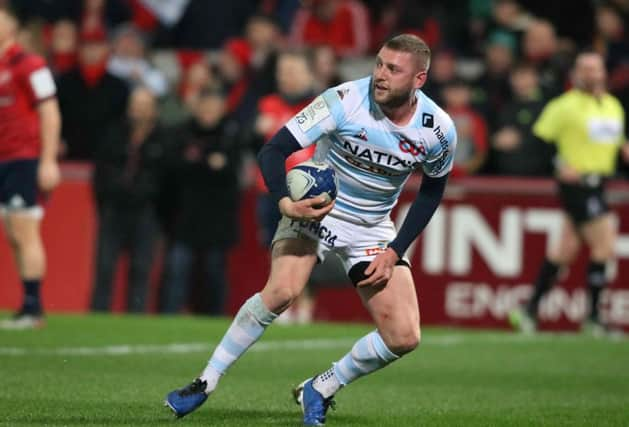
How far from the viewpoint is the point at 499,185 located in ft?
51.7

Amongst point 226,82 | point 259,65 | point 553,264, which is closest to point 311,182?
point 553,264

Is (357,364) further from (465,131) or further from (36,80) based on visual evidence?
(465,131)

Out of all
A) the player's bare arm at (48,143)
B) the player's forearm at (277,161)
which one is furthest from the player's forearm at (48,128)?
the player's forearm at (277,161)

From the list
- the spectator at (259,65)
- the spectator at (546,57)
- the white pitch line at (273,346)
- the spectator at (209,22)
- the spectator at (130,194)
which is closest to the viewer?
the white pitch line at (273,346)

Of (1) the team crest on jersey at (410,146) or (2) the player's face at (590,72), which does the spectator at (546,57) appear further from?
(1) the team crest on jersey at (410,146)

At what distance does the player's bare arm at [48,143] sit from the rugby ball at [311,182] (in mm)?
5001

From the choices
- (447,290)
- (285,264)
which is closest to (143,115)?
(447,290)

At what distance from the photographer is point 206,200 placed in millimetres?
15922

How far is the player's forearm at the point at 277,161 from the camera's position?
7.26m

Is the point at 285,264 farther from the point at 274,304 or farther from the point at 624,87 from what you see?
the point at 624,87

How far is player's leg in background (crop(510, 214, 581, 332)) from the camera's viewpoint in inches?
579

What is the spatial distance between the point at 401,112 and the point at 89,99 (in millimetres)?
9794

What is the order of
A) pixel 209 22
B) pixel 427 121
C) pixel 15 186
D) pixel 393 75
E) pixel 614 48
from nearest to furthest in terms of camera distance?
pixel 393 75 → pixel 427 121 → pixel 15 186 → pixel 614 48 → pixel 209 22

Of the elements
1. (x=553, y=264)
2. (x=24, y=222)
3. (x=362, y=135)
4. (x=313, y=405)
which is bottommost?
(x=553, y=264)
